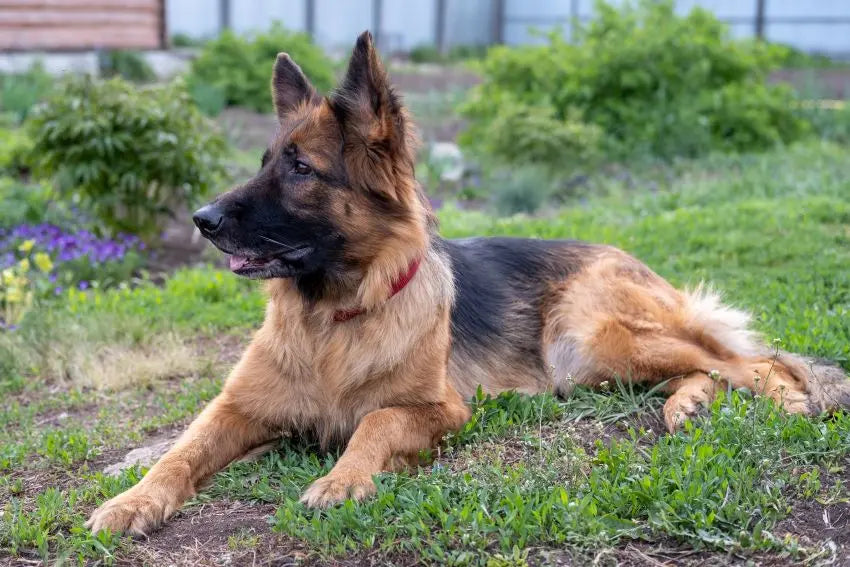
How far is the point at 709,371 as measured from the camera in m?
4.93

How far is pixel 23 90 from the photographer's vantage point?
13.5 m

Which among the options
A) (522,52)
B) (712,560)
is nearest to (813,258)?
(712,560)

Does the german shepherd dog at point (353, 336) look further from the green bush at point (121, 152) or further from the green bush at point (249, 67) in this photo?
the green bush at point (249, 67)

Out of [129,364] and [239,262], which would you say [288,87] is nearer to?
[239,262]

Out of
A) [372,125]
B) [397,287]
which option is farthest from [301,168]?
[397,287]

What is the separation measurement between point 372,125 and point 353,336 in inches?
38.7

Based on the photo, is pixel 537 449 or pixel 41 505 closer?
pixel 41 505

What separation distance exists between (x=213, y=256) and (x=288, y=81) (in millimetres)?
4530

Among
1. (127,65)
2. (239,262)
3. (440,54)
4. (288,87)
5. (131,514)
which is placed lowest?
(131,514)

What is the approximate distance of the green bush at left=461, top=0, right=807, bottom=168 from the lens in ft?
41.3

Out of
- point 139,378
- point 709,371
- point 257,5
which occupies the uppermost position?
point 257,5

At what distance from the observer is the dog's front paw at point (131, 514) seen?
367cm

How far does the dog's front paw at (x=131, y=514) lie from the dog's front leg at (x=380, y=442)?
1.97 feet

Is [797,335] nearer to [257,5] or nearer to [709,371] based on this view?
[709,371]
